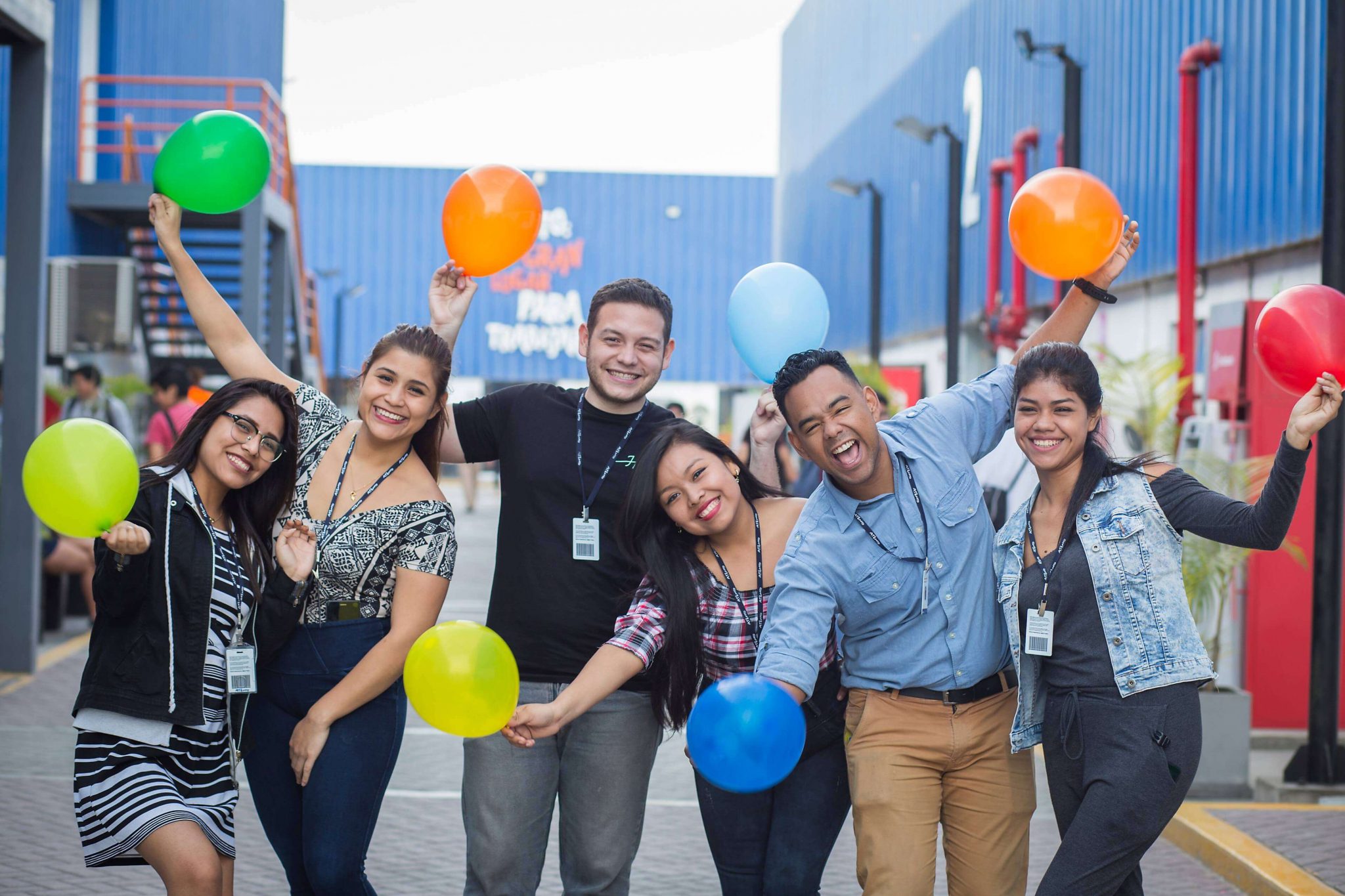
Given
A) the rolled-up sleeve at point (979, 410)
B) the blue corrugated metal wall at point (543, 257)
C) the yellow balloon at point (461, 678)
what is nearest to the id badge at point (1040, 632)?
the rolled-up sleeve at point (979, 410)

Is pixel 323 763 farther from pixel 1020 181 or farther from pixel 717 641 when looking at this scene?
pixel 1020 181

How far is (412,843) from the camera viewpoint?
246 inches

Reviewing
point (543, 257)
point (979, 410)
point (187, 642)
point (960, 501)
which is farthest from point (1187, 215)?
point (543, 257)

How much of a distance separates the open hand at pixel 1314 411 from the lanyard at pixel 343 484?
2.26 metres

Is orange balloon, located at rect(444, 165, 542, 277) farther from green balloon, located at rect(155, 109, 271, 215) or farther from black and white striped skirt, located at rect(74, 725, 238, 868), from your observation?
black and white striped skirt, located at rect(74, 725, 238, 868)

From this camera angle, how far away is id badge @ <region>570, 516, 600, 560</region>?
12.7 feet

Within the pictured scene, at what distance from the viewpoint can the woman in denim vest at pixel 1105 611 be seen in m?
3.42

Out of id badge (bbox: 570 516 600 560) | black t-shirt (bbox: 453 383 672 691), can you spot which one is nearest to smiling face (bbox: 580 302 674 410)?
black t-shirt (bbox: 453 383 672 691)

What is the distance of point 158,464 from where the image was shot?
3.72 meters

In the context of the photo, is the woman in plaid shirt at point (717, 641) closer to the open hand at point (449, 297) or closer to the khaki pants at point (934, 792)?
the khaki pants at point (934, 792)

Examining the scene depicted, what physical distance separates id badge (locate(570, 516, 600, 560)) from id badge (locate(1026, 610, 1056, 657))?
1161mm

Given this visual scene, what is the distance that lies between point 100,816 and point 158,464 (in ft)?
2.96

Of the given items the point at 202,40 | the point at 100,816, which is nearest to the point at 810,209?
the point at 202,40

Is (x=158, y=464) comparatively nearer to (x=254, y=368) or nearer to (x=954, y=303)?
(x=254, y=368)
